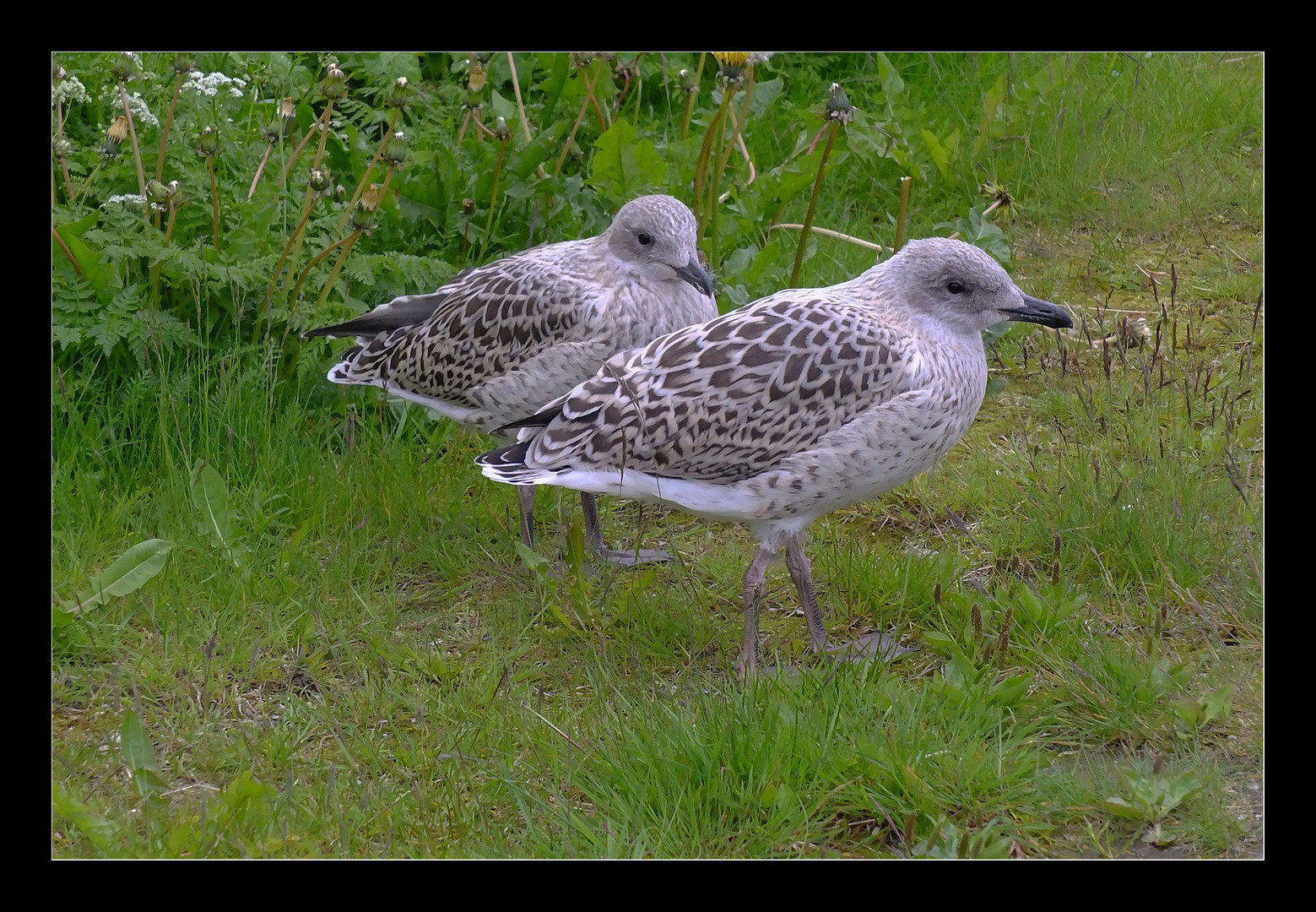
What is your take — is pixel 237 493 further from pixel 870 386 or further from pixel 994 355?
pixel 994 355

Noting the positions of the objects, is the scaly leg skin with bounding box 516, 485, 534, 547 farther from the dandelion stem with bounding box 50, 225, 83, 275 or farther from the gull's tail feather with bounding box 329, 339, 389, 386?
the dandelion stem with bounding box 50, 225, 83, 275

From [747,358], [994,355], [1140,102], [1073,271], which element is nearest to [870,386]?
[747,358]

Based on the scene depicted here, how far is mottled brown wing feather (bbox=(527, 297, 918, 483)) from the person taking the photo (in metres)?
4.36

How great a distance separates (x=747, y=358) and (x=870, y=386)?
0.42 m

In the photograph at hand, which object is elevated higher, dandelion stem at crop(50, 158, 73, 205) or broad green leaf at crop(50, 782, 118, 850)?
dandelion stem at crop(50, 158, 73, 205)

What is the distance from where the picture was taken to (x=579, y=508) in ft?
19.3

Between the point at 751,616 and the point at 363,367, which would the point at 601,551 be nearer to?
the point at 751,616

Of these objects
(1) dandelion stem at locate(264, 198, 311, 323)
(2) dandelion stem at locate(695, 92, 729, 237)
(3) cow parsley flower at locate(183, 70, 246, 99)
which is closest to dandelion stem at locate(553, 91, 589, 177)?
(2) dandelion stem at locate(695, 92, 729, 237)

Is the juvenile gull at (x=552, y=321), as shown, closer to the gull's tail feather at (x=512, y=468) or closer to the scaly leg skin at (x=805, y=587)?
the gull's tail feather at (x=512, y=468)

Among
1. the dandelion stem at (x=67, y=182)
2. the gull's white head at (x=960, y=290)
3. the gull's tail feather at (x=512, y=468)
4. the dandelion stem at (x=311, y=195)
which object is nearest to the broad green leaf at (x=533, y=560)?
the gull's tail feather at (x=512, y=468)

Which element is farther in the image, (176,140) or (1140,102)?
(1140,102)

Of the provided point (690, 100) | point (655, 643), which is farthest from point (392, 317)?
point (655, 643)

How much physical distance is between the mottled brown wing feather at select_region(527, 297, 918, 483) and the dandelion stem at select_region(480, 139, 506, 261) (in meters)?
1.89

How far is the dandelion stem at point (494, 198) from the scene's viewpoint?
6124mm
